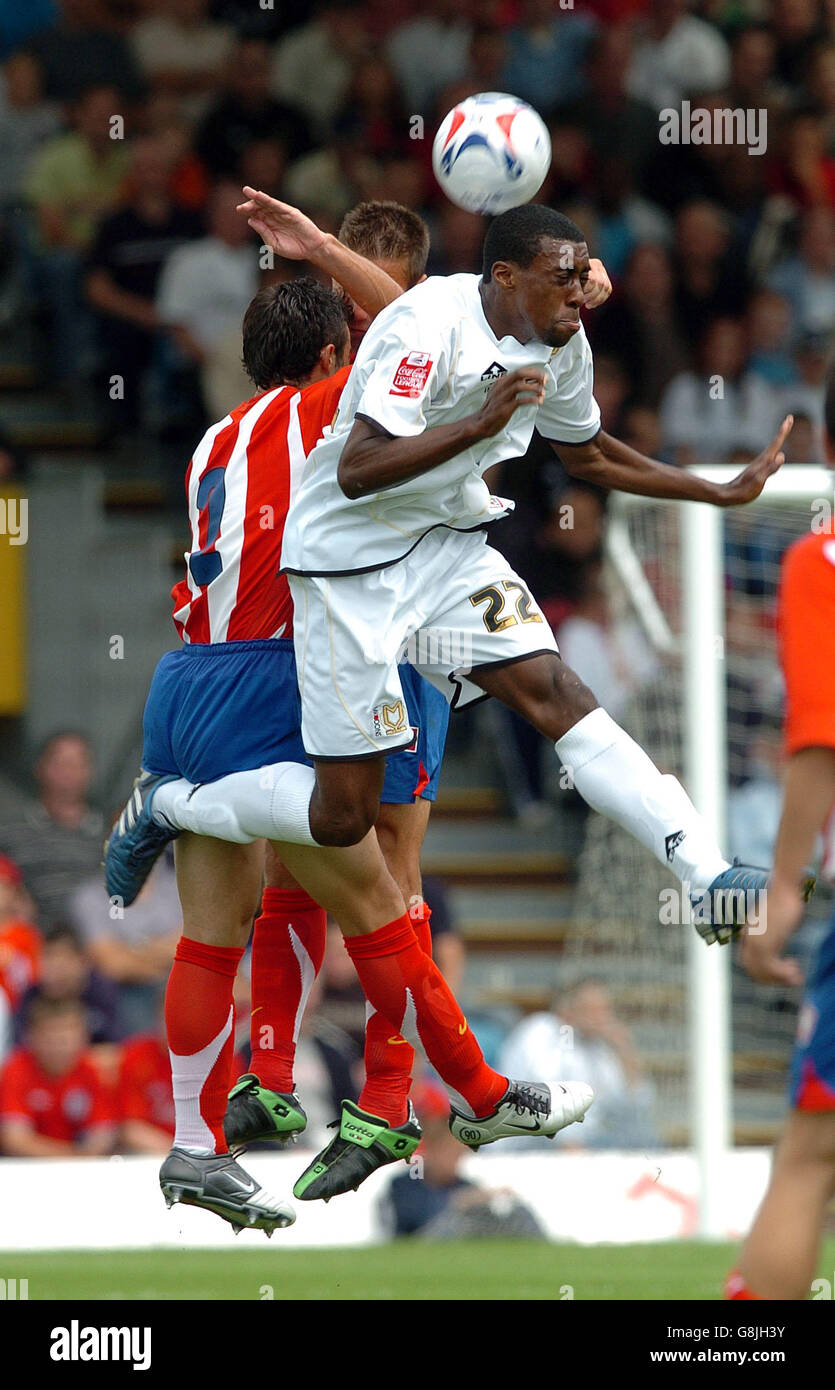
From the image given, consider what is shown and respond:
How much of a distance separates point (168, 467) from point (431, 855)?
284 cm

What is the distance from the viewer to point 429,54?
512 inches

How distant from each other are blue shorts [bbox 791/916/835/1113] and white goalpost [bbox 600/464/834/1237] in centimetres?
471

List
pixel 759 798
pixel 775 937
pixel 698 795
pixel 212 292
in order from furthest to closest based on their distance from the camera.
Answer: pixel 212 292 < pixel 759 798 < pixel 698 795 < pixel 775 937

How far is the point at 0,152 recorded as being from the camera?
1285cm

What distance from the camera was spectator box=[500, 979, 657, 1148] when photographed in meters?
9.84

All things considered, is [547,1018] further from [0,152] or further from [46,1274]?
[0,152]

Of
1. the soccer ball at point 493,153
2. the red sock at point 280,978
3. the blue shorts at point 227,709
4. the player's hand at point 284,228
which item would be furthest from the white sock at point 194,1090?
the soccer ball at point 493,153

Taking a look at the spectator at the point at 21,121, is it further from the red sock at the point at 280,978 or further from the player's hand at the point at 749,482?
the player's hand at the point at 749,482

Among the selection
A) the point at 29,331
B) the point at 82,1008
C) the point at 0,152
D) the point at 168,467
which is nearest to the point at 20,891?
the point at 82,1008

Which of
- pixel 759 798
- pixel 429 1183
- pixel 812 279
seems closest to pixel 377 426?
pixel 759 798

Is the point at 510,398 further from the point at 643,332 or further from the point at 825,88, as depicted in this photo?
the point at 825,88

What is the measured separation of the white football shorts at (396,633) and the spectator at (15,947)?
5075 millimetres

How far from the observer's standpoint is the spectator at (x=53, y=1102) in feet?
31.9

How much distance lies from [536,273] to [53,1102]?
597 centimetres
